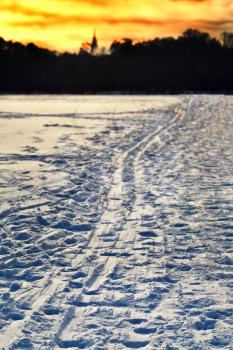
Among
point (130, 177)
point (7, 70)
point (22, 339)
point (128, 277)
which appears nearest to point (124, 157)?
A: point (130, 177)

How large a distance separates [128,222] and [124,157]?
4952mm

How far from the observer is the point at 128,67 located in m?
79.1

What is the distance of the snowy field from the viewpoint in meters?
3.54

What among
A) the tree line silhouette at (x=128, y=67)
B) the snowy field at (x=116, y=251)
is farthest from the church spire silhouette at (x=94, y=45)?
the snowy field at (x=116, y=251)

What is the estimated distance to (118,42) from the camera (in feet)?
308

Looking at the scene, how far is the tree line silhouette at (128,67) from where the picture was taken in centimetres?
6762

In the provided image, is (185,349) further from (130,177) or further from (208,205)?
(130,177)

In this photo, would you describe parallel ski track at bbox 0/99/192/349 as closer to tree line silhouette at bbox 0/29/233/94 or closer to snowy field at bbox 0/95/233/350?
snowy field at bbox 0/95/233/350

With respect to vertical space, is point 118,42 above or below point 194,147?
above

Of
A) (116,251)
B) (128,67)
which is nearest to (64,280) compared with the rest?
(116,251)

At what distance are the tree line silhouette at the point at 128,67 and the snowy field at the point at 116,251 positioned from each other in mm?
52670

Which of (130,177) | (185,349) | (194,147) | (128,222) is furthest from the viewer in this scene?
(194,147)

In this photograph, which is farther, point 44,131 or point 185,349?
point 44,131

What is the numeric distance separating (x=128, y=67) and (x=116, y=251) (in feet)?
251
